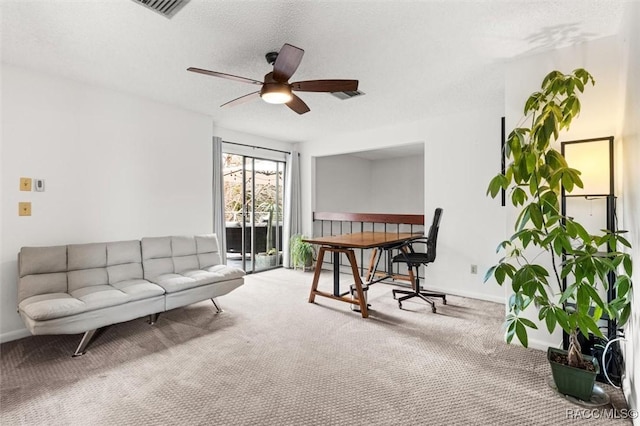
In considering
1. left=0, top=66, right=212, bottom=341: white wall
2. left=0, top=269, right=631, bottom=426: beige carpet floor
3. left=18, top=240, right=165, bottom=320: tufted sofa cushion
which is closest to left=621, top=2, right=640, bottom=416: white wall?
left=0, top=269, right=631, bottom=426: beige carpet floor

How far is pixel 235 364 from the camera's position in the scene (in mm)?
2389

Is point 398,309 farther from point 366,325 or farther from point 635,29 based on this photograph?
point 635,29

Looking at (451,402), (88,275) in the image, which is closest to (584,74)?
(451,402)

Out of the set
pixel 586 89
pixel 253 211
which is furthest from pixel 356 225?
pixel 586 89

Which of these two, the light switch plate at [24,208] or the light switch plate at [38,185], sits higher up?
the light switch plate at [38,185]

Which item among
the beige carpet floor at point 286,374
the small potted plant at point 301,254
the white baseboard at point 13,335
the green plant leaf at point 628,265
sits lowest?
the beige carpet floor at point 286,374

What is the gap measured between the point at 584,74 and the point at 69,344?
14.4ft

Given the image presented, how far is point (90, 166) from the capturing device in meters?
3.35

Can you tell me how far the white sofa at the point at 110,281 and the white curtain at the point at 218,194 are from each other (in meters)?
0.89

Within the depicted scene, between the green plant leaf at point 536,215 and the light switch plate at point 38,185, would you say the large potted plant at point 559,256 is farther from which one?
the light switch plate at point 38,185

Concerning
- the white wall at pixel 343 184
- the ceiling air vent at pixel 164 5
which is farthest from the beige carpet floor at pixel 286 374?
the white wall at pixel 343 184

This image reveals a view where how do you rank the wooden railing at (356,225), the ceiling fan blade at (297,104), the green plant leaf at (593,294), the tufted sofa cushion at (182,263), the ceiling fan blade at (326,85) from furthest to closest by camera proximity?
1. the wooden railing at (356,225)
2. the tufted sofa cushion at (182,263)
3. the ceiling fan blade at (297,104)
4. the ceiling fan blade at (326,85)
5. the green plant leaf at (593,294)

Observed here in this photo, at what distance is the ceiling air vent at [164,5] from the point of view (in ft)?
6.36

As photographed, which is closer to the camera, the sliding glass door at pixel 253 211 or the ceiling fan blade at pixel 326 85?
the ceiling fan blade at pixel 326 85
